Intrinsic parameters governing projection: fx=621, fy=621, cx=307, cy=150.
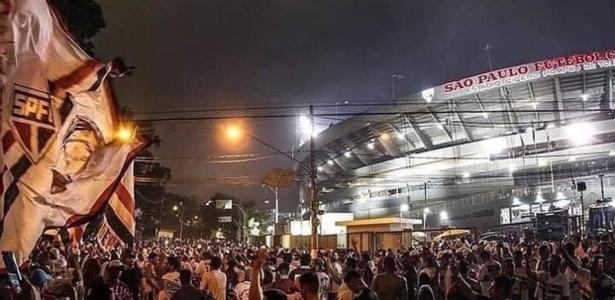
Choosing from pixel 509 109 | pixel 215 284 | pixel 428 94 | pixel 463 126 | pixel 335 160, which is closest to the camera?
pixel 215 284

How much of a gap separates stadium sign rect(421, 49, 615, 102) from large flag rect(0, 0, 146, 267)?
48.8m

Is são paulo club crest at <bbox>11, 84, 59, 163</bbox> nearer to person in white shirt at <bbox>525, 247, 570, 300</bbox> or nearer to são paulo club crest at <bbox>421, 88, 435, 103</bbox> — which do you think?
person in white shirt at <bbox>525, 247, 570, 300</bbox>

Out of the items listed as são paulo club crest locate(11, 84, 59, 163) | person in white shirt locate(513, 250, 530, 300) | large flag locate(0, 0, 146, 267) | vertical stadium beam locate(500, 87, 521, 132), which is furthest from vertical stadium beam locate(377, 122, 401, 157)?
são paulo club crest locate(11, 84, 59, 163)

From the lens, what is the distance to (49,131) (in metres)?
6.36

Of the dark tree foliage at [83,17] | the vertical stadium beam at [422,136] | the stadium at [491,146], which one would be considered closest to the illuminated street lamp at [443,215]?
the stadium at [491,146]

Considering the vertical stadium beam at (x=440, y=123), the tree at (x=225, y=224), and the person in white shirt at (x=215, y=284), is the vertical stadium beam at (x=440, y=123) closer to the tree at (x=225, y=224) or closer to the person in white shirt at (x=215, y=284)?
the tree at (x=225, y=224)

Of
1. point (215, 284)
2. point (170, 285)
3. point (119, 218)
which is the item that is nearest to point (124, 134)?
point (119, 218)

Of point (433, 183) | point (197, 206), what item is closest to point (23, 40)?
point (433, 183)

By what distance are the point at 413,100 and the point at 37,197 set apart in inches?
2186

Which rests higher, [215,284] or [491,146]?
[491,146]

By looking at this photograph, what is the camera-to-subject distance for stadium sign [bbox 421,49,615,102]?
49.2 m

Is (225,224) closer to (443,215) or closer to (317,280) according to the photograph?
(443,215)

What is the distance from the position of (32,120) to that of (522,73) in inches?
2029

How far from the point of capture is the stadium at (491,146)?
169ft
